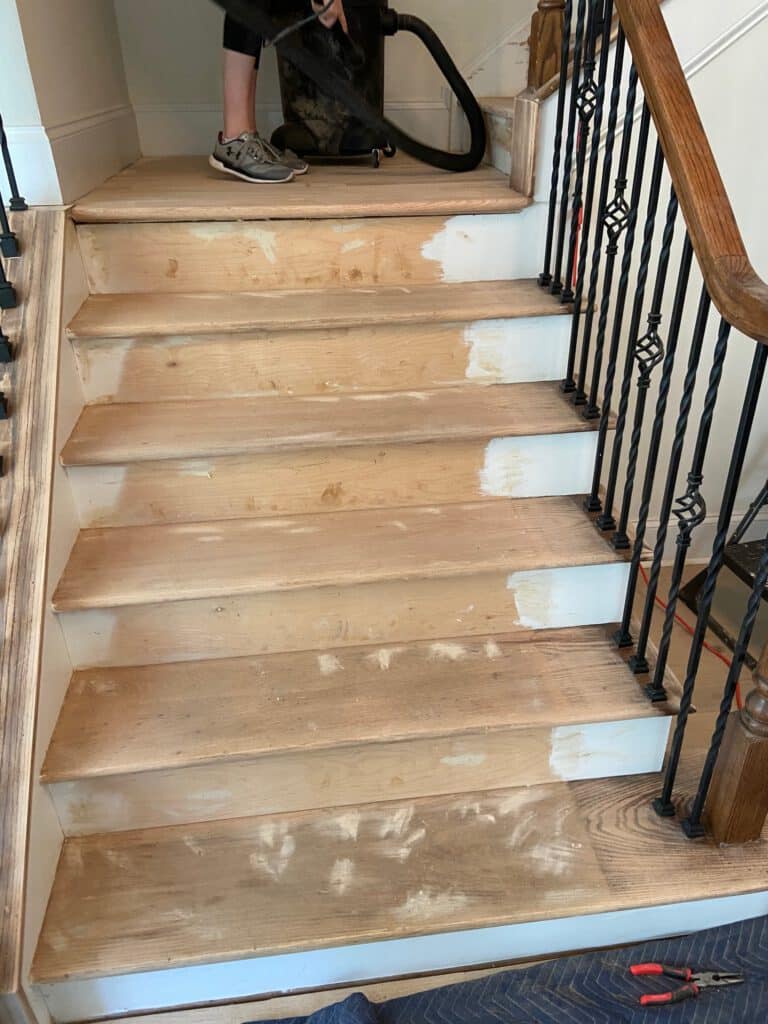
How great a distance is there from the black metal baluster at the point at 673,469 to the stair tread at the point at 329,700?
0.18ft

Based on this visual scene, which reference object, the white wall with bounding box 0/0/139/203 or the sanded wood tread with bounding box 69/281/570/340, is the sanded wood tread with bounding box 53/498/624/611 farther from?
the white wall with bounding box 0/0/139/203

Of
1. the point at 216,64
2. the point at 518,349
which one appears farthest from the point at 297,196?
the point at 216,64

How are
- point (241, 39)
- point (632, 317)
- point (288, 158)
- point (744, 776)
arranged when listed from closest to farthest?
1. point (744, 776)
2. point (632, 317)
3. point (241, 39)
4. point (288, 158)

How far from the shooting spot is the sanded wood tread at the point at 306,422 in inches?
58.6

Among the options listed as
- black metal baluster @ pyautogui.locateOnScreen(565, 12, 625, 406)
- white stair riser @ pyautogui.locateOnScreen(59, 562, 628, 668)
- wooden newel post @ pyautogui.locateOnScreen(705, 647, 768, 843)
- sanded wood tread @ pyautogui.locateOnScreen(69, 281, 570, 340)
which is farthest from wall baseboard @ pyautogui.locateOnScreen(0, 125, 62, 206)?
wooden newel post @ pyautogui.locateOnScreen(705, 647, 768, 843)

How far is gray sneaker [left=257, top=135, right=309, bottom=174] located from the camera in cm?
210

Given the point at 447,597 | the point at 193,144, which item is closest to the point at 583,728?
the point at 447,597

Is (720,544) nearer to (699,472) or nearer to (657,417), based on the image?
(699,472)

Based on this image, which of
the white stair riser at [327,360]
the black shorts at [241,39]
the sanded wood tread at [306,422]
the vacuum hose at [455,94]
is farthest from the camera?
the vacuum hose at [455,94]

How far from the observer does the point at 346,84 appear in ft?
7.09

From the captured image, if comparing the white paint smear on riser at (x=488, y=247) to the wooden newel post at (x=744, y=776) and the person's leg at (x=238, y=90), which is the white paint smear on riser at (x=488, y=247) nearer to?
the person's leg at (x=238, y=90)

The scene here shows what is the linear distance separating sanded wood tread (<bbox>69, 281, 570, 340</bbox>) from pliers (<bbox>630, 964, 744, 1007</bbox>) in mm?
1281

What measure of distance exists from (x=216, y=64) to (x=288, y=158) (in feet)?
1.58

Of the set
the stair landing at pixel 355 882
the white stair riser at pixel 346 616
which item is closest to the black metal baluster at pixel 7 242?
the white stair riser at pixel 346 616
